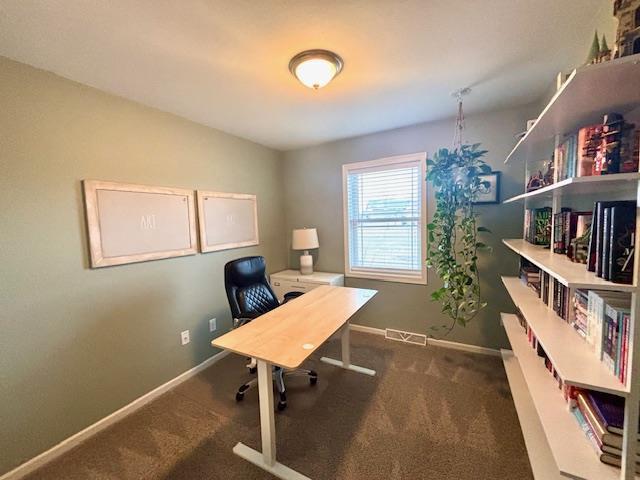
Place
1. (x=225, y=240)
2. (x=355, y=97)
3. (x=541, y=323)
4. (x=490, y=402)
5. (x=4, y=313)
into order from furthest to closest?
(x=225, y=240), (x=355, y=97), (x=490, y=402), (x=4, y=313), (x=541, y=323)

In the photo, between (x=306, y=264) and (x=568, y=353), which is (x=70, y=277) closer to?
(x=306, y=264)

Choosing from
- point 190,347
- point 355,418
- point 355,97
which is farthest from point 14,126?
point 355,418

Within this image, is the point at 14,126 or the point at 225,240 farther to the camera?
the point at 225,240

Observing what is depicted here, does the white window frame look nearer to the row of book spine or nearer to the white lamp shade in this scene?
the white lamp shade

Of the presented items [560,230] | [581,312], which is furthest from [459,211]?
[581,312]

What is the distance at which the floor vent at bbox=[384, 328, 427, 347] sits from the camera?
114 inches

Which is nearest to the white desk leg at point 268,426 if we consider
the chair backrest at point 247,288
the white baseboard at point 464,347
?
the chair backrest at point 247,288

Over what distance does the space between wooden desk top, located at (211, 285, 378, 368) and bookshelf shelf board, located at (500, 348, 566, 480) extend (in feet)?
3.85

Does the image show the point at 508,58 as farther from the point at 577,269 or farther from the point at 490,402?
the point at 490,402

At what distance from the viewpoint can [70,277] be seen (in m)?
1.73

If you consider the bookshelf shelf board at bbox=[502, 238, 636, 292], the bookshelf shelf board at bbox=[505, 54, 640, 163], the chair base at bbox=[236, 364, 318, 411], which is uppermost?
the bookshelf shelf board at bbox=[505, 54, 640, 163]

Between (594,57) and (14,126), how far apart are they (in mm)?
2950

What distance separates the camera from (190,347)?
8.14ft

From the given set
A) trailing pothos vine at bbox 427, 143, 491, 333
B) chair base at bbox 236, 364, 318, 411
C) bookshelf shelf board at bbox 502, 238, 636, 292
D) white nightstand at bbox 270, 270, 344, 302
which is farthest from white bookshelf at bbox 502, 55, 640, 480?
white nightstand at bbox 270, 270, 344, 302
